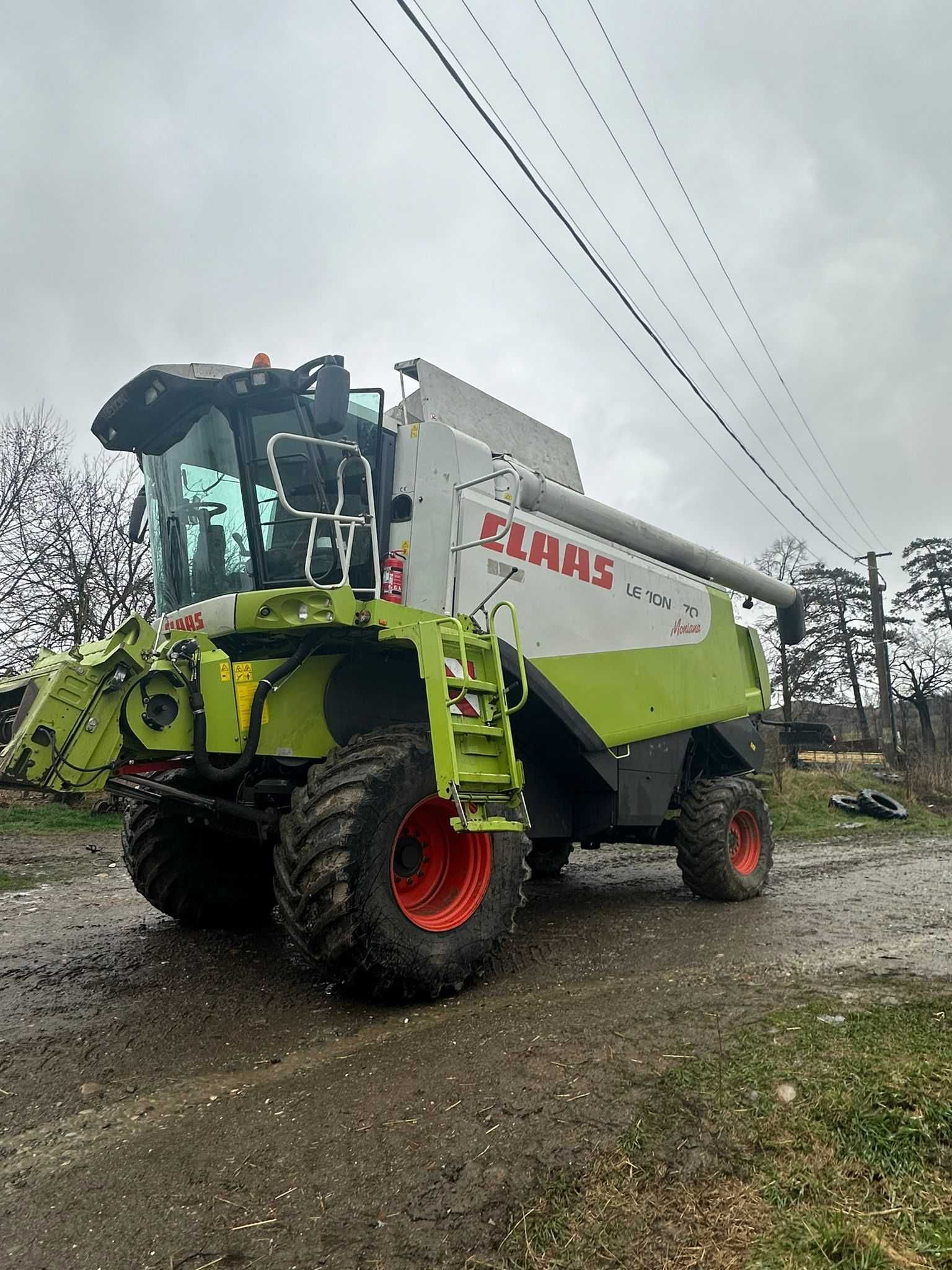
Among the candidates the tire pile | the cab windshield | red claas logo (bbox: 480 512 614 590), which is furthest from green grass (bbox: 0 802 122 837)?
the tire pile

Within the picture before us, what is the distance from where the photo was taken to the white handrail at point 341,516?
13.6 ft

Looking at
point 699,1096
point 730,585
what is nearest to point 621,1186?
point 699,1096

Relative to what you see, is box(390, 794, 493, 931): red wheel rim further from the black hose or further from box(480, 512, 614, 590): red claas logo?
box(480, 512, 614, 590): red claas logo

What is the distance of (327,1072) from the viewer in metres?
3.20

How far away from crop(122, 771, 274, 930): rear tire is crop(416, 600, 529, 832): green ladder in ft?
6.30

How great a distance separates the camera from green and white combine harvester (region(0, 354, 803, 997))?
383 centimetres

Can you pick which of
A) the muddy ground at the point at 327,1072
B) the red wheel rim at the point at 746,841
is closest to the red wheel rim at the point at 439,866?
the muddy ground at the point at 327,1072

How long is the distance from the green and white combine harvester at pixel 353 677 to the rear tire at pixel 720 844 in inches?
24.9

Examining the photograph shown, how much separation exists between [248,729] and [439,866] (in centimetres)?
124

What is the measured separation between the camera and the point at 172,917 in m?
5.53

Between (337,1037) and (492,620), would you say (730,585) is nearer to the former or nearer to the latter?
(492,620)

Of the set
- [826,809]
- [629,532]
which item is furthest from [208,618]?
[826,809]

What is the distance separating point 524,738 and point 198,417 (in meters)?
2.84

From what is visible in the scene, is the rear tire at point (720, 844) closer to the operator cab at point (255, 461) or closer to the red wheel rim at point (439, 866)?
the red wheel rim at point (439, 866)
